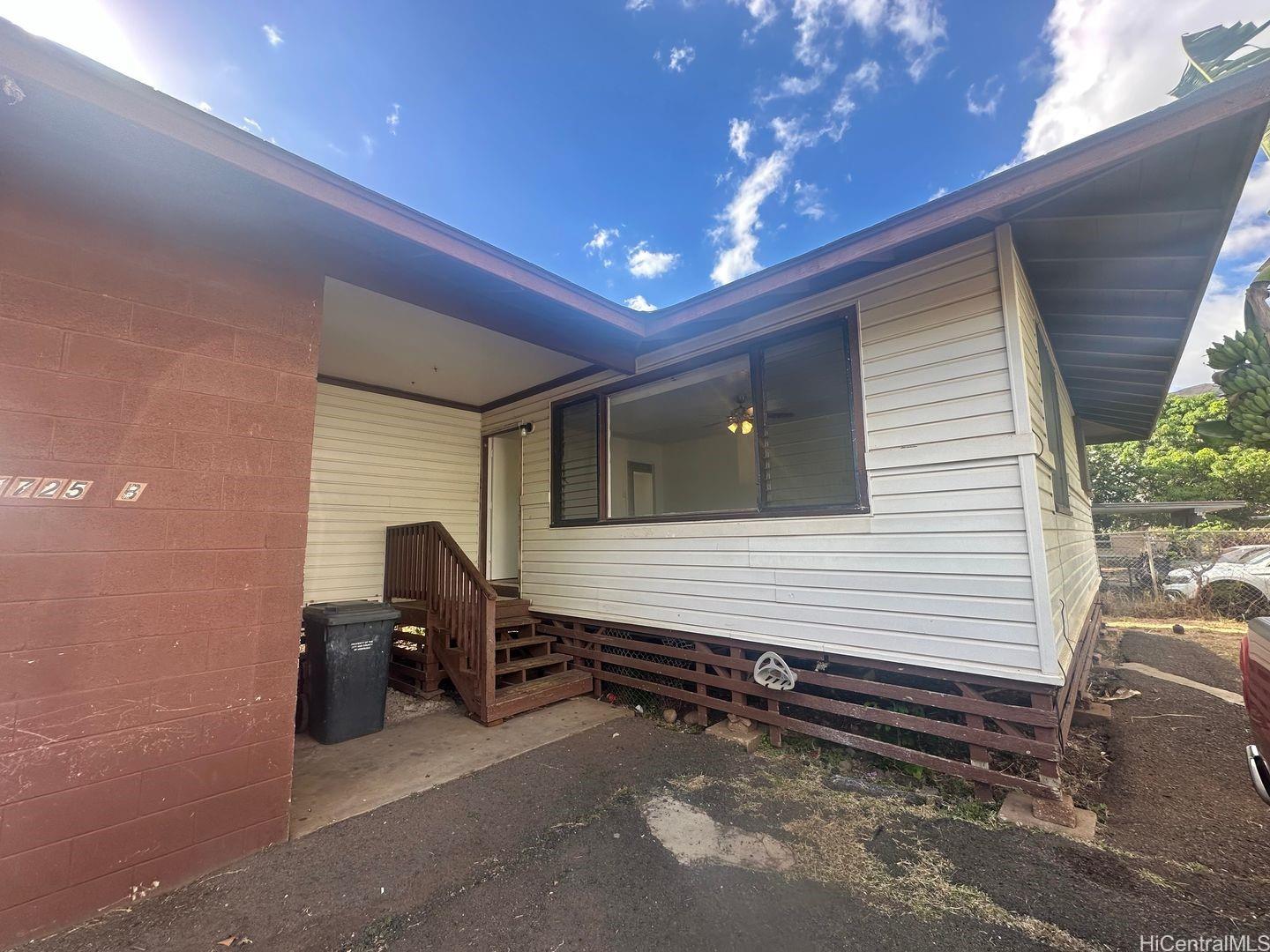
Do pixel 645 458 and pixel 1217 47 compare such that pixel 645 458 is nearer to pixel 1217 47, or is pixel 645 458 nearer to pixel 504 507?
pixel 504 507

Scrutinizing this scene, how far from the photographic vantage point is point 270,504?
8.27 ft

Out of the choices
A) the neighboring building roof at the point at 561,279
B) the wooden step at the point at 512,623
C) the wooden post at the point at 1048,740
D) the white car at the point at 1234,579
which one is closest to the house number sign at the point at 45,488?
the neighboring building roof at the point at 561,279

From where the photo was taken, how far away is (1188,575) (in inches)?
343

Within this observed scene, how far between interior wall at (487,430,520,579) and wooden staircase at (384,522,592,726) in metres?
1.27

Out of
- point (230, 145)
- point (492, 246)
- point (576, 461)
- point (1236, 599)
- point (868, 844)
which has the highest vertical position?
point (492, 246)

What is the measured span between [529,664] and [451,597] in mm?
987

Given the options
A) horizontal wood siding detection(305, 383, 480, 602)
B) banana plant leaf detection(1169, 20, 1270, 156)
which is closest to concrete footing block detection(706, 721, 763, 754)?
horizontal wood siding detection(305, 383, 480, 602)

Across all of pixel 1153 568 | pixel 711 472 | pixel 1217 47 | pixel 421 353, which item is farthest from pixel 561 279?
pixel 1153 568

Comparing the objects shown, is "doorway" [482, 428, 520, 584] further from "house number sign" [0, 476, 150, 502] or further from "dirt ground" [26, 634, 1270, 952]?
"house number sign" [0, 476, 150, 502]

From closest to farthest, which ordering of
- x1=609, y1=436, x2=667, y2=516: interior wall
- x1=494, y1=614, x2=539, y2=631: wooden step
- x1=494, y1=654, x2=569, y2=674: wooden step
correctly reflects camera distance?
x1=494, y1=654, x2=569, y2=674: wooden step, x1=494, y1=614, x2=539, y2=631: wooden step, x1=609, y1=436, x2=667, y2=516: interior wall

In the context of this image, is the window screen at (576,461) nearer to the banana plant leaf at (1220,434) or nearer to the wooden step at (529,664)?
the wooden step at (529,664)

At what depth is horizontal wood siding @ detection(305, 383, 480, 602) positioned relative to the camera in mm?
5301

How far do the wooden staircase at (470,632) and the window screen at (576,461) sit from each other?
3.88ft

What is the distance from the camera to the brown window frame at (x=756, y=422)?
3338 mm
